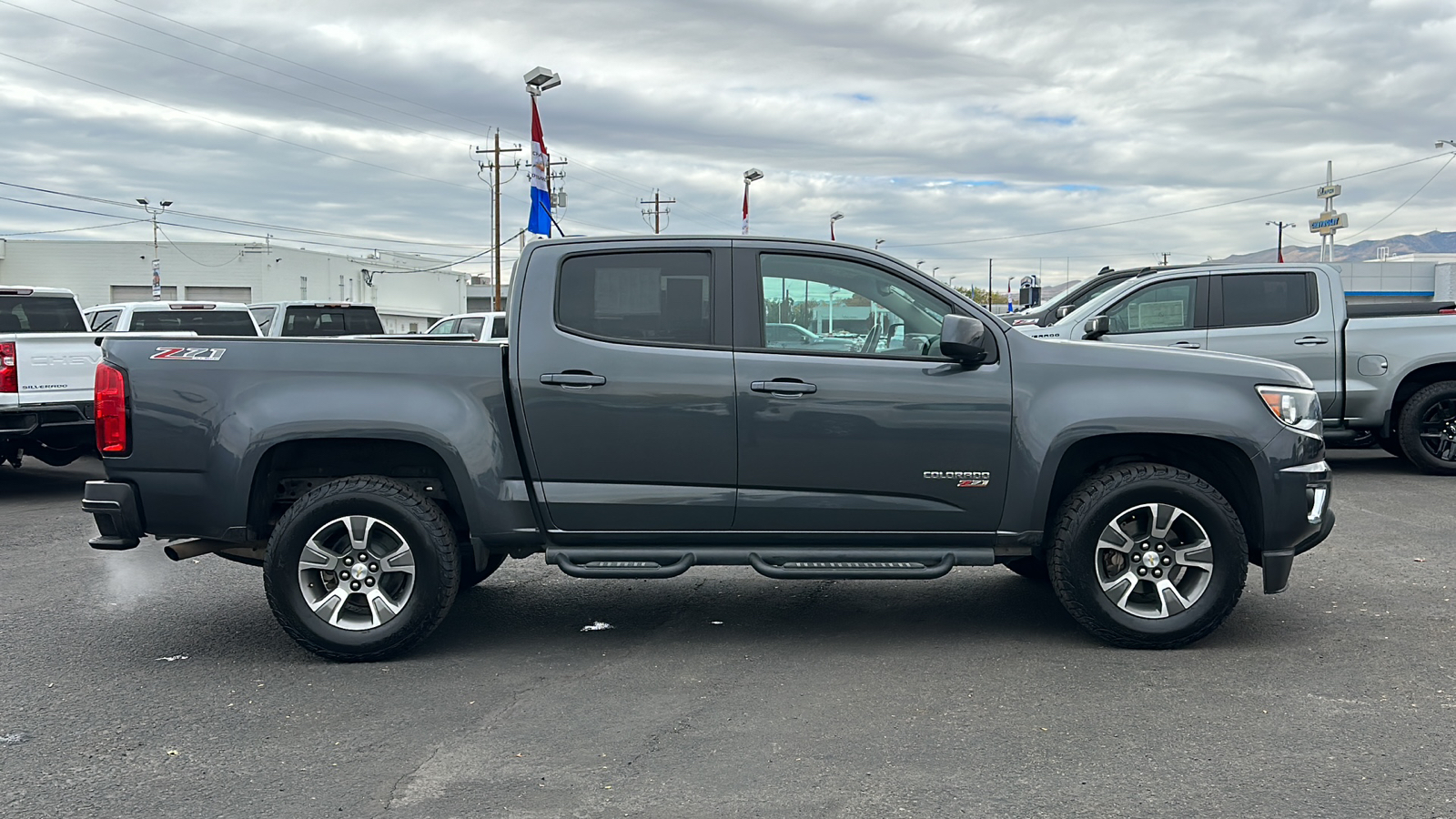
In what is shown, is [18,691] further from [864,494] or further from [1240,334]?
[1240,334]

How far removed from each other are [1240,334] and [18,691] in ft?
33.5

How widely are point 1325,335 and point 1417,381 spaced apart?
1074 mm

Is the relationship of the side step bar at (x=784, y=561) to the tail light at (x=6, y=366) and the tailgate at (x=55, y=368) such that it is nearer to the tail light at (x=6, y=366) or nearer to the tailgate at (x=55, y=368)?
the tailgate at (x=55, y=368)

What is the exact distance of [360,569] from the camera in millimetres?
5488

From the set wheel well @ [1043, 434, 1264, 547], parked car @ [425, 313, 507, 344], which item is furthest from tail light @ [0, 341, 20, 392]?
wheel well @ [1043, 434, 1264, 547]

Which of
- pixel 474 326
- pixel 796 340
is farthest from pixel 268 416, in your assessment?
pixel 474 326

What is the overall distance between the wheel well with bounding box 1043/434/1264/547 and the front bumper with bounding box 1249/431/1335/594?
0.19ft

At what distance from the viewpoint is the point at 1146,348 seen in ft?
18.9

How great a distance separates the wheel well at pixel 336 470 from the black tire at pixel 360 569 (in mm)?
198

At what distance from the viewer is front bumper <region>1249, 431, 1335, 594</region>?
219 inches

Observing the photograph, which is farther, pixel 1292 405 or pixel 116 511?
pixel 1292 405

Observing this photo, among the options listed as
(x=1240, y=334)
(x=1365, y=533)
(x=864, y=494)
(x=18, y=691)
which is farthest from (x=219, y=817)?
(x=1240, y=334)

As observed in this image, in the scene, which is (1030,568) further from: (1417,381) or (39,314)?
(39,314)

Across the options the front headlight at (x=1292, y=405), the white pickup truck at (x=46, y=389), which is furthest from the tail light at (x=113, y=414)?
the front headlight at (x=1292, y=405)
